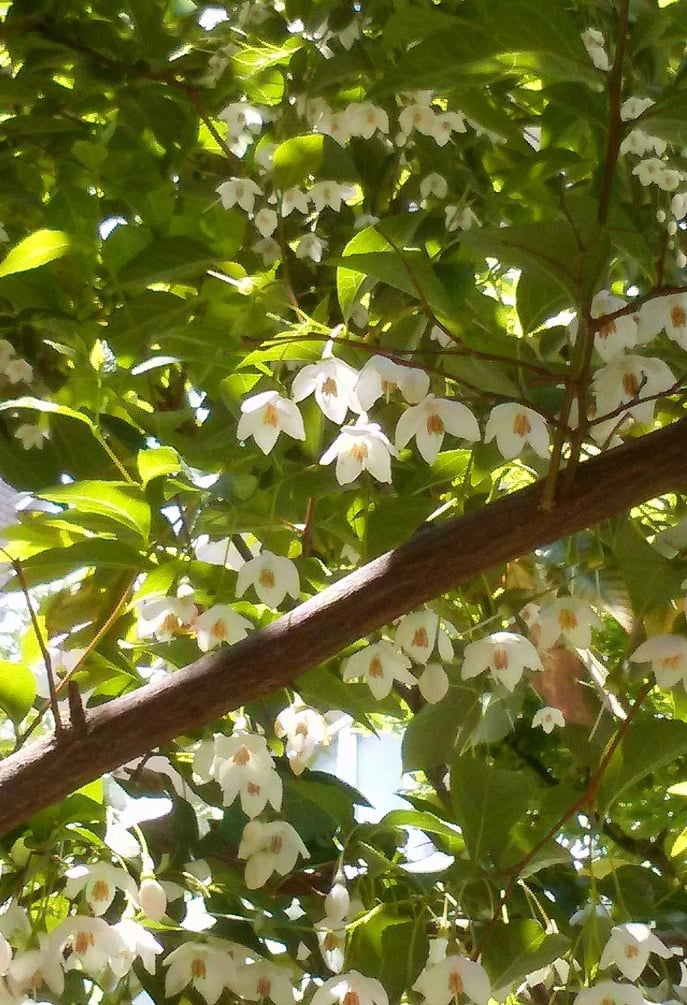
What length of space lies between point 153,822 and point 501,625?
309 millimetres

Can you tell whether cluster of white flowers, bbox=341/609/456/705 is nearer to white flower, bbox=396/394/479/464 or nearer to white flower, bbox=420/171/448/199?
white flower, bbox=396/394/479/464

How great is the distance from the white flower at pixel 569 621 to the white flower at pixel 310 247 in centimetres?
41

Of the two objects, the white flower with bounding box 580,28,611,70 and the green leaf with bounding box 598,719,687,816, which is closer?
the green leaf with bounding box 598,719,687,816

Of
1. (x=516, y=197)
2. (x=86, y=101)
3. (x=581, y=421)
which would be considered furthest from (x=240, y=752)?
(x=86, y=101)

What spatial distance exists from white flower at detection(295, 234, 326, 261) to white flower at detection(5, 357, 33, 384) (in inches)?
10.1

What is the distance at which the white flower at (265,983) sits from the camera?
67 centimetres

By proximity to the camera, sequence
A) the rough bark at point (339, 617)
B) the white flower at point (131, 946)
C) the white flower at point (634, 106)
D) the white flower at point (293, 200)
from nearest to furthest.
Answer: the rough bark at point (339, 617)
the white flower at point (131, 946)
the white flower at point (634, 106)
the white flower at point (293, 200)

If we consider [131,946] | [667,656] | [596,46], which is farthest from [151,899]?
[596,46]

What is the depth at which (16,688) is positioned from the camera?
0.65 m

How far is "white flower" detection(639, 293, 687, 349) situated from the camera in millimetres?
569

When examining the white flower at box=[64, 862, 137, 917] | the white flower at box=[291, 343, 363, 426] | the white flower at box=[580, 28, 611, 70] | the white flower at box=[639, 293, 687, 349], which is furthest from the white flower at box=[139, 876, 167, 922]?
the white flower at box=[580, 28, 611, 70]

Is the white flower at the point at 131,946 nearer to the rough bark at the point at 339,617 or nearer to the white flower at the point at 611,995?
the rough bark at the point at 339,617

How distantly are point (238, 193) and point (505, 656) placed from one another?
47 centimetres

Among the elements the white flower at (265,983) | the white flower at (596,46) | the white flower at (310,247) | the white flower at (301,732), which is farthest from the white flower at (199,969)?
the white flower at (596,46)
